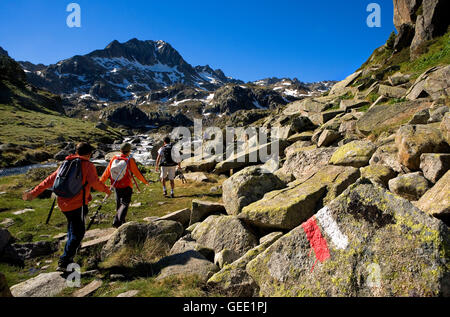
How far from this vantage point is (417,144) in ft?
25.1

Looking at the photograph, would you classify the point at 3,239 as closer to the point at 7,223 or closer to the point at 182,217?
the point at 7,223

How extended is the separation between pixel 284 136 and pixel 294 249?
60.1 ft

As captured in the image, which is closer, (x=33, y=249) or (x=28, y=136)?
(x=33, y=249)

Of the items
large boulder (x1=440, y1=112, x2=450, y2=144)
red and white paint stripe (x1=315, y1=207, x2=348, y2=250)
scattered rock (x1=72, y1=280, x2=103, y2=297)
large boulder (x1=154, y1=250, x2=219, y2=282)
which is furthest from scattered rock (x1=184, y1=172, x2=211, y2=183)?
large boulder (x1=440, y1=112, x2=450, y2=144)

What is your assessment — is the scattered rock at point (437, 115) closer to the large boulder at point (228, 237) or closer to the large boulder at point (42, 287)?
Result: the large boulder at point (228, 237)

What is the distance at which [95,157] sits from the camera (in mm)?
45250

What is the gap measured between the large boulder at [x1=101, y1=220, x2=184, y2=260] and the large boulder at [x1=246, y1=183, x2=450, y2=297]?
3.61m

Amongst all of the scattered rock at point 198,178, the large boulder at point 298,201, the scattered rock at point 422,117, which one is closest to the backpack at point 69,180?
the large boulder at point 298,201

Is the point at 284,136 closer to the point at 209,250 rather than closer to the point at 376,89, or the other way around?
the point at 376,89

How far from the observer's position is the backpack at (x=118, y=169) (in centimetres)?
880

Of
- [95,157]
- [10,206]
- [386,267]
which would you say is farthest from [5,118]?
[386,267]

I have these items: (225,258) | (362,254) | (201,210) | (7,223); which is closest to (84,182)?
(225,258)

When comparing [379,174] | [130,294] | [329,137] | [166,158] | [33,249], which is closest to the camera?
[130,294]

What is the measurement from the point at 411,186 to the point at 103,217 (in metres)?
12.9
